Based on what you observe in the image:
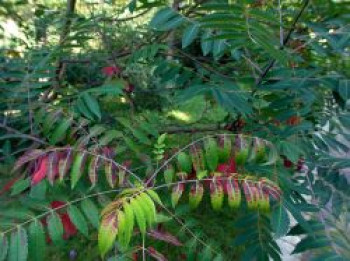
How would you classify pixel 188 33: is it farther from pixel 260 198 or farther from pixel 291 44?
pixel 291 44

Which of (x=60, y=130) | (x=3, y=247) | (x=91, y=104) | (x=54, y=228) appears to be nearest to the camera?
(x=3, y=247)

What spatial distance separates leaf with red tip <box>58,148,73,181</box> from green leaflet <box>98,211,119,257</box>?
305 mm

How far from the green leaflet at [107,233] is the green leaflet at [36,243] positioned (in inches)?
9.7

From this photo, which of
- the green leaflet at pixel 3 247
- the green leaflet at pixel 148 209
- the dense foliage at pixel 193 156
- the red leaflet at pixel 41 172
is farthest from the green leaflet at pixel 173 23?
the green leaflet at pixel 3 247

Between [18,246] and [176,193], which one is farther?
[176,193]

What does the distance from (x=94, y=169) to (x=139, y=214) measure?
29 centimetres

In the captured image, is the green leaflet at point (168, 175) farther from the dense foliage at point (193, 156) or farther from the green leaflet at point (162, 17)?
the green leaflet at point (162, 17)

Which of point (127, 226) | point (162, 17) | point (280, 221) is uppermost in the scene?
point (162, 17)

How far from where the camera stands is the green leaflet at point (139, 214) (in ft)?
2.97

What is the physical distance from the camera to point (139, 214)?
36.1 inches

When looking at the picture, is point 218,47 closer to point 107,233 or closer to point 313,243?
point 313,243

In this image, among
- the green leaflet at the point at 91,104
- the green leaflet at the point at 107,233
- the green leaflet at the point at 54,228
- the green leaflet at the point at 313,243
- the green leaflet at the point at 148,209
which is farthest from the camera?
the green leaflet at the point at 91,104

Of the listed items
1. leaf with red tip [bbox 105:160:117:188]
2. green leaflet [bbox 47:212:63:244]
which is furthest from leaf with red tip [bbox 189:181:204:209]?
green leaflet [bbox 47:212:63:244]

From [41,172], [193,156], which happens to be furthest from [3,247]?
[193,156]
